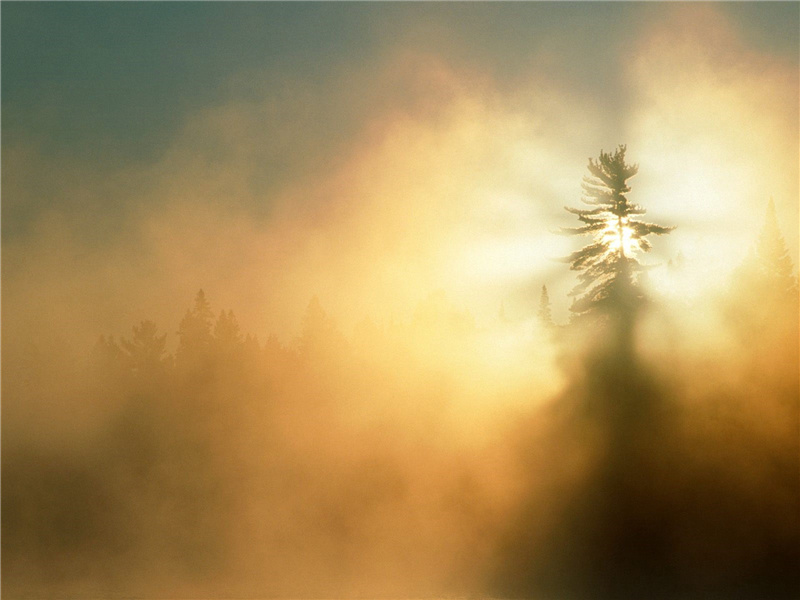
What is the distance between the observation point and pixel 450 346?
5256 cm

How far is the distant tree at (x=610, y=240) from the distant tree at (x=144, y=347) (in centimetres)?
4418

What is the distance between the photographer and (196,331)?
7788 cm

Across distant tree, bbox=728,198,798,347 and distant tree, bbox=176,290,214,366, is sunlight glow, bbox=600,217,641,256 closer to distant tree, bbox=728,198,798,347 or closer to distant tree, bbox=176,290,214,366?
distant tree, bbox=728,198,798,347

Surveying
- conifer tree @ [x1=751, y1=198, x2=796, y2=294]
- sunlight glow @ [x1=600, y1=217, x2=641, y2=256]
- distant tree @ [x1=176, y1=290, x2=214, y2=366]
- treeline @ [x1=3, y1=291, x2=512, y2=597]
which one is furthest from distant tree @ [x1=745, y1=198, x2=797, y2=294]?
distant tree @ [x1=176, y1=290, x2=214, y2=366]

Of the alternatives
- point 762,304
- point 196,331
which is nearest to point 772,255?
point 762,304

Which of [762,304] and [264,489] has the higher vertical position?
[762,304]

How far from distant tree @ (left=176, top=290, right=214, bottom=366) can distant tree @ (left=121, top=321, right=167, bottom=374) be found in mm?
2906

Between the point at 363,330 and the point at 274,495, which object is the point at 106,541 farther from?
the point at 363,330

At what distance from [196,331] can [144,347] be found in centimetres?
636

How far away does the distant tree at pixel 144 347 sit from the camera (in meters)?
79.9

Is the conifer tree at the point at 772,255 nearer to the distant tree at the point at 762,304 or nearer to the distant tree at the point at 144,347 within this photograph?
the distant tree at the point at 762,304

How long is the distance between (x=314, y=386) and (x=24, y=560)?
2103 centimetres

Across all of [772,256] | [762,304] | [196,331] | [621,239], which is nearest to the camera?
[762,304]

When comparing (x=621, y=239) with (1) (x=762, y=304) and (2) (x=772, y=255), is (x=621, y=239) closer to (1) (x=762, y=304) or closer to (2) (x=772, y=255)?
(1) (x=762, y=304)
